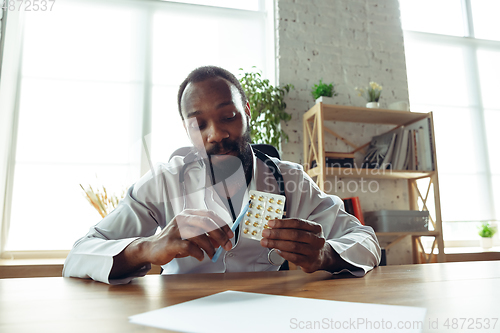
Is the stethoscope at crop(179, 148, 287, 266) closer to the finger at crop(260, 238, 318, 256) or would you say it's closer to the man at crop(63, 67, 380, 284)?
the man at crop(63, 67, 380, 284)

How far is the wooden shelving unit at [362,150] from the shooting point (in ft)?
7.34

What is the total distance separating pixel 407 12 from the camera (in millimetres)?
3203

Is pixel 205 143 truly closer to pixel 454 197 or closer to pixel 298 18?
pixel 298 18

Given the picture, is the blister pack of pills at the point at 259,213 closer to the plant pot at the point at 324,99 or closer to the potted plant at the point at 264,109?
the potted plant at the point at 264,109

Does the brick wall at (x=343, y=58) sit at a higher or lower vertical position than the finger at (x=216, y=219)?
higher

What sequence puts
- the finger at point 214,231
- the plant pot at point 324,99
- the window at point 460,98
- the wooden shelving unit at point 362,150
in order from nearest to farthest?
the finger at point 214,231
the wooden shelving unit at point 362,150
the plant pot at point 324,99
the window at point 460,98

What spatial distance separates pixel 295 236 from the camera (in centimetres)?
69

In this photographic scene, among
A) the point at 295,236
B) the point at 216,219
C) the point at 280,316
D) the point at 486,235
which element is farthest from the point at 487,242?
the point at 280,316

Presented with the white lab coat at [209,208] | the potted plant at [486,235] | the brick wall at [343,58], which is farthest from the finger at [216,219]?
the potted plant at [486,235]

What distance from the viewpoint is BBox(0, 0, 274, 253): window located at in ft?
7.54

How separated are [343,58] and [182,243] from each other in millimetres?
2452

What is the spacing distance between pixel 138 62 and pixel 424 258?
8.37 feet

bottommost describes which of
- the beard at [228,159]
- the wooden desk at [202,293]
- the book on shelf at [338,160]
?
the wooden desk at [202,293]

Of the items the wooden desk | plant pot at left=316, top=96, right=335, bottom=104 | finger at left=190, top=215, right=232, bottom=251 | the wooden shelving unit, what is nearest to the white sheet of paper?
the wooden desk
